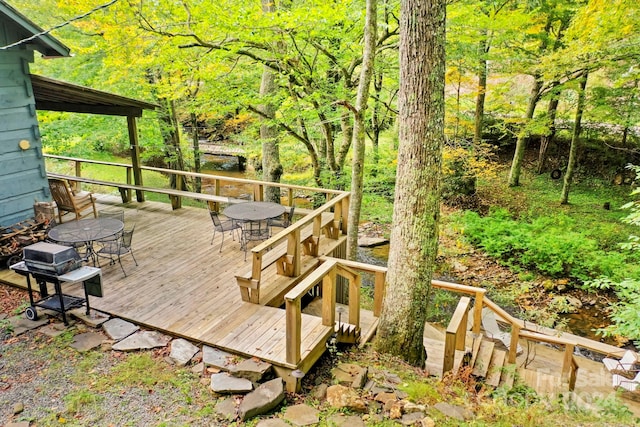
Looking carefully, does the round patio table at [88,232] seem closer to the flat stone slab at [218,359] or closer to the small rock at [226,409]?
the flat stone slab at [218,359]

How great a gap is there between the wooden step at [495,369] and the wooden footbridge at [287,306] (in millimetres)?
13

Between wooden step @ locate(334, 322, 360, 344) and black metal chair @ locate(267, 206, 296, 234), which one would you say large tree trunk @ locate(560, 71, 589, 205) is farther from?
wooden step @ locate(334, 322, 360, 344)

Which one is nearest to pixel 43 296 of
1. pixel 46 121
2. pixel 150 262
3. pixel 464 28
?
pixel 150 262

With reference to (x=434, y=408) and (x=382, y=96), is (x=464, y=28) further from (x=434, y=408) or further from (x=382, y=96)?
(x=434, y=408)

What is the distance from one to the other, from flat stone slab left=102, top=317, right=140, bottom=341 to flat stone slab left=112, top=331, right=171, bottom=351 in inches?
3.0

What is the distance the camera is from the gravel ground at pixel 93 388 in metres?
3.46

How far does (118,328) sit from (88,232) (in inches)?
79.8

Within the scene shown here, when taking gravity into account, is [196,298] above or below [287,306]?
below

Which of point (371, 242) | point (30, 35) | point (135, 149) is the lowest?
point (371, 242)

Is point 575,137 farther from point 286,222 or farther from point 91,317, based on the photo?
point 91,317

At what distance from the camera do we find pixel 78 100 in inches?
336

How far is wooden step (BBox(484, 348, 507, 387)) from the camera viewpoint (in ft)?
15.8

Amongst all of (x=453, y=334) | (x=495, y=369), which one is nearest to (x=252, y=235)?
(x=453, y=334)

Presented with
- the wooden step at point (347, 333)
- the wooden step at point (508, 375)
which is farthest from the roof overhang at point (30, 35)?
the wooden step at point (508, 375)
